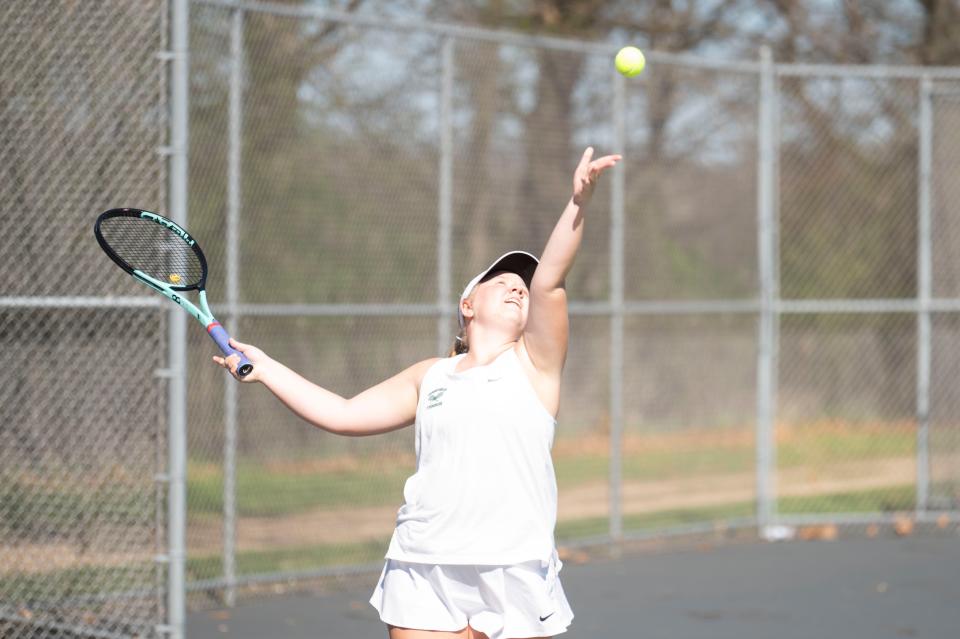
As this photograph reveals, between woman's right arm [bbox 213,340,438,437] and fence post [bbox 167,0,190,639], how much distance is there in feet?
6.96

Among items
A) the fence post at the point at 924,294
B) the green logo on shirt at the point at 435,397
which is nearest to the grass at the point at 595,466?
the fence post at the point at 924,294

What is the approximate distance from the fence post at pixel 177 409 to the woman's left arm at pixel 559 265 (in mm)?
2821

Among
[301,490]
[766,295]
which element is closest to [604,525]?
[766,295]

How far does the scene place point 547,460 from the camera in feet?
13.6

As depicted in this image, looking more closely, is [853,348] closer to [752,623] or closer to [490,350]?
[752,623]

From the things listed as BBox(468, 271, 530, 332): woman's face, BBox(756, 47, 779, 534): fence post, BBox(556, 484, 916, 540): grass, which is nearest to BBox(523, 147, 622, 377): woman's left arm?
BBox(468, 271, 530, 332): woman's face

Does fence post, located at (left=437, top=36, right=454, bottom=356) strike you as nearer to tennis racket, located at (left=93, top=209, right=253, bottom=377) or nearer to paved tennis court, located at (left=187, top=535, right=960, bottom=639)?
paved tennis court, located at (left=187, top=535, right=960, bottom=639)

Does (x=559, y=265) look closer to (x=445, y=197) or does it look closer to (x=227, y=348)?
(x=227, y=348)

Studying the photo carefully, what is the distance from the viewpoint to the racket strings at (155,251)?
512 cm

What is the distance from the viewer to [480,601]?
4.03 m

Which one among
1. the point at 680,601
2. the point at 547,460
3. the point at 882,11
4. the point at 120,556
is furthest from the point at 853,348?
the point at 547,460

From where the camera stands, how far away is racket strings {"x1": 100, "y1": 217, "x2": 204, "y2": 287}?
5.12m

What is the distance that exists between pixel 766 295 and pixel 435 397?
7252 mm

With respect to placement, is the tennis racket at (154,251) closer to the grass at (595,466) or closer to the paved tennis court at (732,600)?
the paved tennis court at (732,600)
